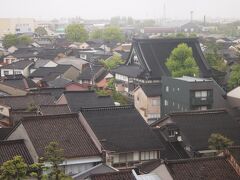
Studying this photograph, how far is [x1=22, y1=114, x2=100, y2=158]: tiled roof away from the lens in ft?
59.8

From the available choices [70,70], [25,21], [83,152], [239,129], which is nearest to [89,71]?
[70,70]

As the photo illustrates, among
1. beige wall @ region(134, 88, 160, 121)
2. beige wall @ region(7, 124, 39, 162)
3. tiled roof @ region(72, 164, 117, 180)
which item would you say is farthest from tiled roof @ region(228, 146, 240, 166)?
beige wall @ region(134, 88, 160, 121)

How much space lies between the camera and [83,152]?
18234 millimetres

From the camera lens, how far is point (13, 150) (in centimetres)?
1762

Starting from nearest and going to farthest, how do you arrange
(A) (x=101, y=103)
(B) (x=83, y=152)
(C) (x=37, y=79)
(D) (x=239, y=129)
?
(B) (x=83, y=152), (D) (x=239, y=129), (A) (x=101, y=103), (C) (x=37, y=79)

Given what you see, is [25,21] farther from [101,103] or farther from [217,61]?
[101,103]

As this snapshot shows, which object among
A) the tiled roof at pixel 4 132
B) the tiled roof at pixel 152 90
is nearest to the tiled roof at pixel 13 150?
the tiled roof at pixel 4 132

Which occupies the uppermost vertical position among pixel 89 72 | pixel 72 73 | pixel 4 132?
pixel 4 132

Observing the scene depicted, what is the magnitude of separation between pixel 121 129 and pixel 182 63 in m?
18.6

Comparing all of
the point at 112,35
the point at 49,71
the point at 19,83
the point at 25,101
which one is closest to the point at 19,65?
the point at 49,71

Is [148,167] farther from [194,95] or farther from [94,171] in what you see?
[194,95]

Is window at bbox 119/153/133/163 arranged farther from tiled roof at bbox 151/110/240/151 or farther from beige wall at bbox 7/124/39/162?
beige wall at bbox 7/124/39/162

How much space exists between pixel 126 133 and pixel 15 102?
10.8 meters

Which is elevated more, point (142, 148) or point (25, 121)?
point (25, 121)
